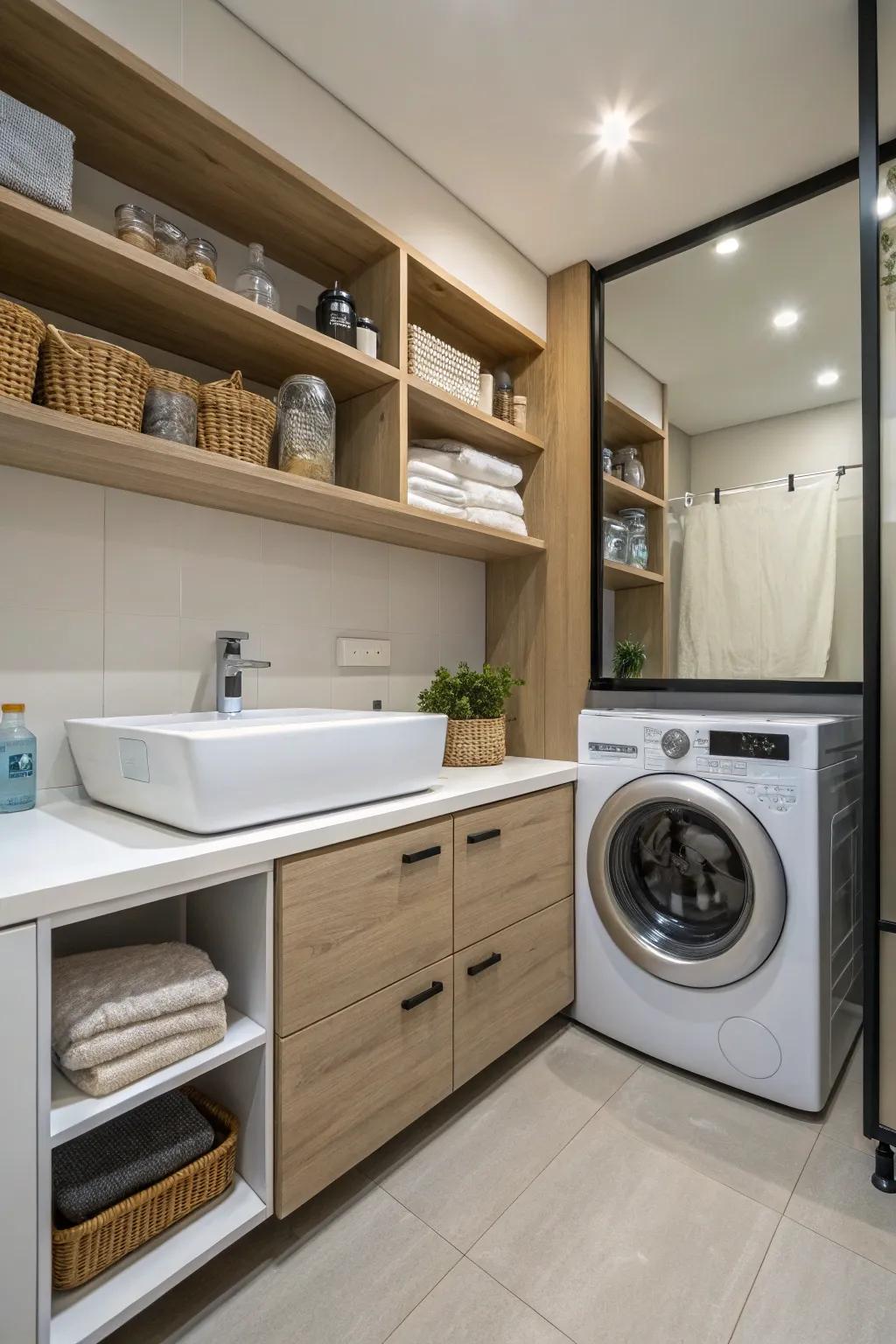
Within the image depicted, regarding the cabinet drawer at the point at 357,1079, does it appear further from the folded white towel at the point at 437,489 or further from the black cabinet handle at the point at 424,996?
the folded white towel at the point at 437,489

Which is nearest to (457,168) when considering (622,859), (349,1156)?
(622,859)

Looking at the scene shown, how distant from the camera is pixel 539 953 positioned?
1764 millimetres

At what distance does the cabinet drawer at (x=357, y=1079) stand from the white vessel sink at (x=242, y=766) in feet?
1.30

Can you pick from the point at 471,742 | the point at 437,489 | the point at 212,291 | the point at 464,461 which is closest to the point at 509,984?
the point at 471,742

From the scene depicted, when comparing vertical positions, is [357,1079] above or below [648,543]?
below

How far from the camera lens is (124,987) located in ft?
3.33

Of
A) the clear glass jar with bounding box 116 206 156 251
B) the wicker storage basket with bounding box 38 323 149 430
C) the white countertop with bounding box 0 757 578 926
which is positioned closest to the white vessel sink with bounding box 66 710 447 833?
the white countertop with bounding box 0 757 578 926

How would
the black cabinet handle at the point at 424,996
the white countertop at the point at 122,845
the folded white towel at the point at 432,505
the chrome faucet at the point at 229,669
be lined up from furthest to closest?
the folded white towel at the point at 432,505
the chrome faucet at the point at 229,669
the black cabinet handle at the point at 424,996
the white countertop at the point at 122,845

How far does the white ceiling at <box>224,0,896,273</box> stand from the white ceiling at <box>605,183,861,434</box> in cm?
13

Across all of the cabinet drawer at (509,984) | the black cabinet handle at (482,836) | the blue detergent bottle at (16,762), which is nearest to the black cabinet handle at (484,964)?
the cabinet drawer at (509,984)

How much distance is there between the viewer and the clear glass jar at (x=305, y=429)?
1498 millimetres

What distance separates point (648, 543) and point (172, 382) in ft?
4.93

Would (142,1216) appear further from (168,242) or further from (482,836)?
(168,242)

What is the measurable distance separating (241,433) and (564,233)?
54.7 inches
